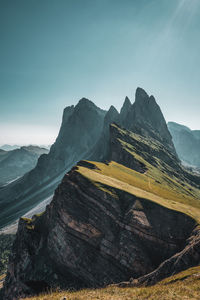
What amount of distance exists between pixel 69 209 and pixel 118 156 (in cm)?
8887

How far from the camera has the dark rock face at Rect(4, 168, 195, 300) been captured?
1448 inches

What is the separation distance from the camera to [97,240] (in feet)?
135

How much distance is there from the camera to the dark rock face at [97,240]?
121 feet

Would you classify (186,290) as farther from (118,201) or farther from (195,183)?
(195,183)

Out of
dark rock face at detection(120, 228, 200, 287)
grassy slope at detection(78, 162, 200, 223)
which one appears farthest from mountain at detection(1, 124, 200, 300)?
grassy slope at detection(78, 162, 200, 223)

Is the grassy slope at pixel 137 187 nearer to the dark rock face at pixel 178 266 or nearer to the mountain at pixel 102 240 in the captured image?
the mountain at pixel 102 240

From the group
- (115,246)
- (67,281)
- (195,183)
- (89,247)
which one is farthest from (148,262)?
(195,183)

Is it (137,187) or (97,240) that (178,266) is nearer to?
(97,240)

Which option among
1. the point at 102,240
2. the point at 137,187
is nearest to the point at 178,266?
the point at 102,240

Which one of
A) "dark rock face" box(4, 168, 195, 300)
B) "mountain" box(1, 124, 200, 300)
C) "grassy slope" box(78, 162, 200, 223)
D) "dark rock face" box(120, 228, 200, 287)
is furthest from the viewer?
"grassy slope" box(78, 162, 200, 223)

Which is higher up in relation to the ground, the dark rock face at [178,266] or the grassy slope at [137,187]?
the grassy slope at [137,187]

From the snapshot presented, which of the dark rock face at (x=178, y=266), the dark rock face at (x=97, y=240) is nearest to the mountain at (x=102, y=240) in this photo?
the dark rock face at (x=97, y=240)

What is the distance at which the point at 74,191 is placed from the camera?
48812 millimetres

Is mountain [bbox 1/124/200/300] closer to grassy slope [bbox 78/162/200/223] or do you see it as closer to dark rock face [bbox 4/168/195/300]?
dark rock face [bbox 4/168/195/300]
